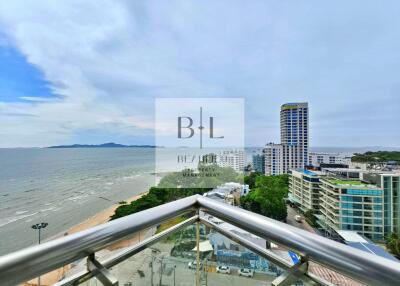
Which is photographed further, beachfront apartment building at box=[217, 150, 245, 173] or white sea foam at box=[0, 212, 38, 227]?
white sea foam at box=[0, 212, 38, 227]

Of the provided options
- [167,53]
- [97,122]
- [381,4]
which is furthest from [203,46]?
[97,122]

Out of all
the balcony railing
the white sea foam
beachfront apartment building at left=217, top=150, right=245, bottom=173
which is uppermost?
the balcony railing

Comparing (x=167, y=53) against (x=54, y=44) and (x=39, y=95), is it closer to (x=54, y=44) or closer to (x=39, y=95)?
(x=54, y=44)

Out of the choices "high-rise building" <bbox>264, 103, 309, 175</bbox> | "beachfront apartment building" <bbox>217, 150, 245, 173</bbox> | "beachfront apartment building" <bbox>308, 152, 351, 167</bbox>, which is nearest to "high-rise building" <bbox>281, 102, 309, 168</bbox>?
"high-rise building" <bbox>264, 103, 309, 175</bbox>

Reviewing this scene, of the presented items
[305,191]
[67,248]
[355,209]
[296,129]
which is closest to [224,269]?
[67,248]

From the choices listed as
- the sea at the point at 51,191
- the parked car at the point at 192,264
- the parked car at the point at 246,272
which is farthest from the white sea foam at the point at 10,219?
the parked car at the point at 246,272

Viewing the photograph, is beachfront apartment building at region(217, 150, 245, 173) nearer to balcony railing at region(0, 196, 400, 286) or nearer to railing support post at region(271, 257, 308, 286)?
balcony railing at region(0, 196, 400, 286)

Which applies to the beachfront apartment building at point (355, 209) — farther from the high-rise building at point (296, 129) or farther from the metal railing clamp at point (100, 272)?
the metal railing clamp at point (100, 272)
